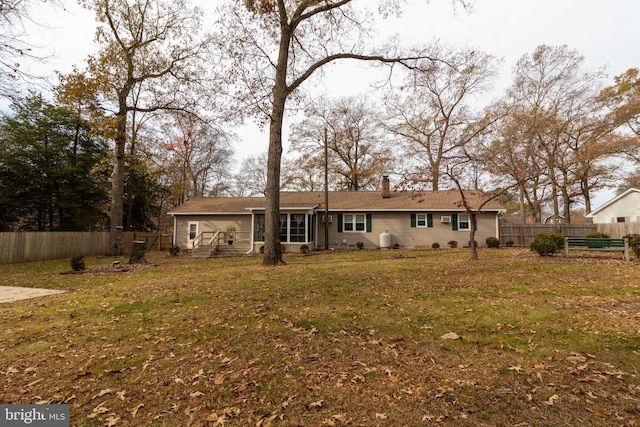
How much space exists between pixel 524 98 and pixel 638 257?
1811 centimetres

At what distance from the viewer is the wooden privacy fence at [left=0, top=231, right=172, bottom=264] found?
14.1m

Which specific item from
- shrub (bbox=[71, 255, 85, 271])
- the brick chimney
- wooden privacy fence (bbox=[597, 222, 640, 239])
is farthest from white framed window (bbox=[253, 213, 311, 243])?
wooden privacy fence (bbox=[597, 222, 640, 239])

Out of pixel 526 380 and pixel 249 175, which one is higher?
pixel 249 175

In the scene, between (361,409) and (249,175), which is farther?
(249,175)

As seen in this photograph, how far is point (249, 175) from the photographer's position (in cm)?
3891

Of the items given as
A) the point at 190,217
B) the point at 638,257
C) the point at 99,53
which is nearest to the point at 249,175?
the point at 190,217

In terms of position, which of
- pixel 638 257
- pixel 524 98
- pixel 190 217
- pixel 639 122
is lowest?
pixel 638 257

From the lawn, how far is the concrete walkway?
2.63ft

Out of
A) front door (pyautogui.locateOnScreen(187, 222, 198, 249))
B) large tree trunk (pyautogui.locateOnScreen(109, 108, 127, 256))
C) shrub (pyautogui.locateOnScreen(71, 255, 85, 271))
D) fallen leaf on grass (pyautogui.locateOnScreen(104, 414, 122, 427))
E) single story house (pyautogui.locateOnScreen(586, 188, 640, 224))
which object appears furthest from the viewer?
single story house (pyautogui.locateOnScreen(586, 188, 640, 224))

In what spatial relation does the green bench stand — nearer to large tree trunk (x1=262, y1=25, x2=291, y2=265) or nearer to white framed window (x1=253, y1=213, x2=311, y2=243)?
large tree trunk (x1=262, y1=25, x2=291, y2=265)

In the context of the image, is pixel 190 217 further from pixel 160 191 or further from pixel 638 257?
pixel 638 257

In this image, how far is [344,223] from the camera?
20297mm

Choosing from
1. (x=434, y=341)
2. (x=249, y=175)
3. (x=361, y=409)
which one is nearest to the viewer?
(x=361, y=409)

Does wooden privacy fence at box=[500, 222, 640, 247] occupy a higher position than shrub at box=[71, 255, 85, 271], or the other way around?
wooden privacy fence at box=[500, 222, 640, 247]
